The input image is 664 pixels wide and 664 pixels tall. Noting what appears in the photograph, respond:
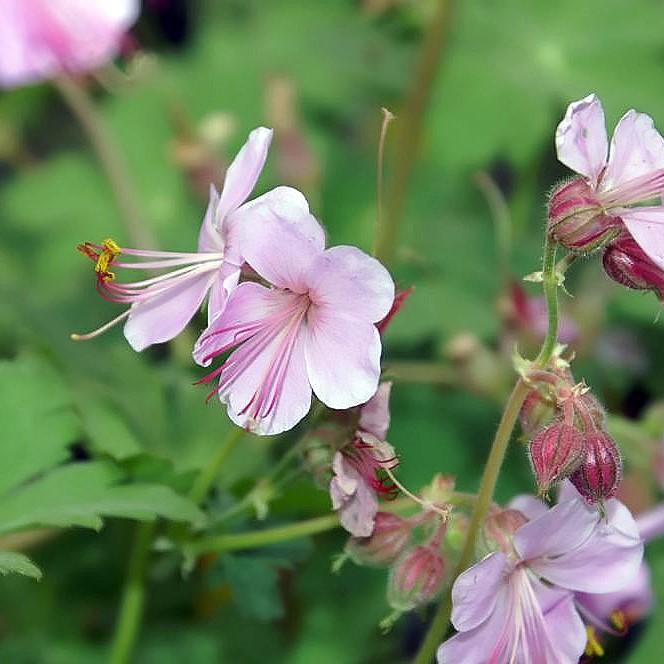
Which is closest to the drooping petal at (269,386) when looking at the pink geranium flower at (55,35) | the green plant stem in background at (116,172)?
the green plant stem in background at (116,172)

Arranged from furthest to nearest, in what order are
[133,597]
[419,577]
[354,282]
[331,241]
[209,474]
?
1. [331,241]
2. [133,597]
3. [209,474]
4. [419,577]
5. [354,282]

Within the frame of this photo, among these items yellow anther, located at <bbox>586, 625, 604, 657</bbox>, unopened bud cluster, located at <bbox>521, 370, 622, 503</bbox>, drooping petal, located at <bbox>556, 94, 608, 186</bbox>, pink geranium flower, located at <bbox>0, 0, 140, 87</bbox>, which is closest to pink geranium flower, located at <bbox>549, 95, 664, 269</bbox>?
drooping petal, located at <bbox>556, 94, 608, 186</bbox>

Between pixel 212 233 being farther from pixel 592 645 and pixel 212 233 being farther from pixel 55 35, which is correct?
pixel 55 35

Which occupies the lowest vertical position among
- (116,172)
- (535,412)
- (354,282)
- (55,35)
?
(116,172)

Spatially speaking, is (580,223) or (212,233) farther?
(212,233)

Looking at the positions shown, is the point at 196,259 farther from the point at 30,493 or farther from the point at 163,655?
the point at 163,655

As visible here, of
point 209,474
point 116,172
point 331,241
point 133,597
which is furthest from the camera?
point 331,241

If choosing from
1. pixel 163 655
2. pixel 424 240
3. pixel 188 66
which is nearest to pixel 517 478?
pixel 424 240

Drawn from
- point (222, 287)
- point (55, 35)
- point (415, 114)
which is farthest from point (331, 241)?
point (222, 287)
